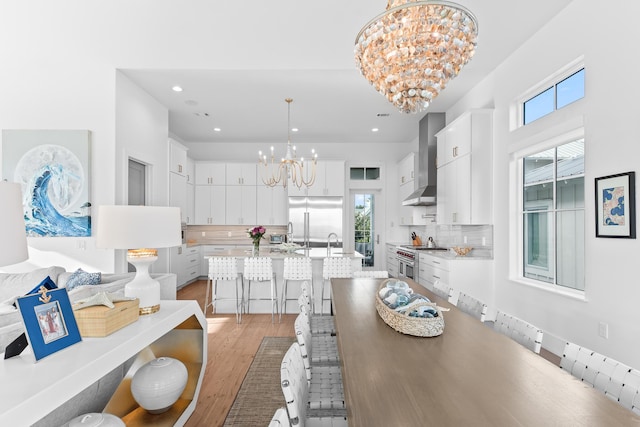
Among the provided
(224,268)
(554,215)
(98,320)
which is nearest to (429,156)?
(554,215)

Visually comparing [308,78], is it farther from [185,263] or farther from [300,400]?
[185,263]

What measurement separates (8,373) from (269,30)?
359cm

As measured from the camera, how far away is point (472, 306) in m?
2.35

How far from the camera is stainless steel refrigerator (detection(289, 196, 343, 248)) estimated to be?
7438mm

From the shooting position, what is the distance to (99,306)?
5.17 feet

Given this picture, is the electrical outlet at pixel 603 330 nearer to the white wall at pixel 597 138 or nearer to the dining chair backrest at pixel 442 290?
the white wall at pixel 597 138

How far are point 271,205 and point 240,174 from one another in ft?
3.35

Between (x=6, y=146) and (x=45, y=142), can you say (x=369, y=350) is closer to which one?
(x=45, y=142)

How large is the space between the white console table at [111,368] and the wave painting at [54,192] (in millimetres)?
2784

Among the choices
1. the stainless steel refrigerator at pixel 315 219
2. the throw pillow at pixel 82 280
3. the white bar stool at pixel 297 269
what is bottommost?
the white bar stool at pixel 297 269

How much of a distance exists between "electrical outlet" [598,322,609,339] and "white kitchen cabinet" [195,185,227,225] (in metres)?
6.82

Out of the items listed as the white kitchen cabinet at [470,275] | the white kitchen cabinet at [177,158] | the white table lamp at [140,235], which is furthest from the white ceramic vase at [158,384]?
the white kitchen cabinet at [177,158]

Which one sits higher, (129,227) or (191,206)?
(191,206)

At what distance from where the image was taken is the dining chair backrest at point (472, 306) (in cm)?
221
